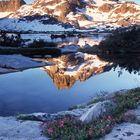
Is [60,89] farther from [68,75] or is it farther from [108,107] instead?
[108,107]

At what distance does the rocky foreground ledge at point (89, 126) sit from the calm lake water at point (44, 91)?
33.2ft

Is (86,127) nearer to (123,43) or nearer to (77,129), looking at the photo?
Answer: (77,129)

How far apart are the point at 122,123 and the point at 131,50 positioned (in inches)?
3500

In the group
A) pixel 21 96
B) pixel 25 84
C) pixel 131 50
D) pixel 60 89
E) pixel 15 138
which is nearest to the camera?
pixel 15 138

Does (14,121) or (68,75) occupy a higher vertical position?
(14,121)

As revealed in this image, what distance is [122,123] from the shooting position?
17422mm

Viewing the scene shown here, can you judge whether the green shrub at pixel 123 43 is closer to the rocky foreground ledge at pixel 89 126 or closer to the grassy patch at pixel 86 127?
the rocky foreground ledge at pixel 89 126

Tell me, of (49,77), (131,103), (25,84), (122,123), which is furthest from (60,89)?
(122,123)

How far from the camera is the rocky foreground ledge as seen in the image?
1595 centimetres

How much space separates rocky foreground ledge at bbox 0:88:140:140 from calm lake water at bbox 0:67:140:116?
10.1 metres

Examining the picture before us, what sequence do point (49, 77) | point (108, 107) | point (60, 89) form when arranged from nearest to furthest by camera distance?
point (108, 107) < point (60, 89) < point (49, 77)

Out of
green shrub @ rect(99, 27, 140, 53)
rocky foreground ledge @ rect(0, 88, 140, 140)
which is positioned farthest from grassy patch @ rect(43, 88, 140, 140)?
green shrub @ rect(99, 27, 140, 53)

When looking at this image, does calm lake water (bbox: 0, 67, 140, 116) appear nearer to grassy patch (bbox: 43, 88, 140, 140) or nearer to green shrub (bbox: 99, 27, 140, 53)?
grassy patch (bbox: 43, 88, 140, 140)

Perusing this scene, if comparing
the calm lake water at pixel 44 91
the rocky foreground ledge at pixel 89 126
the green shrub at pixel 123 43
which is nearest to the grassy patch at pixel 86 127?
the rocky foreground ledge at pixel 89 126
